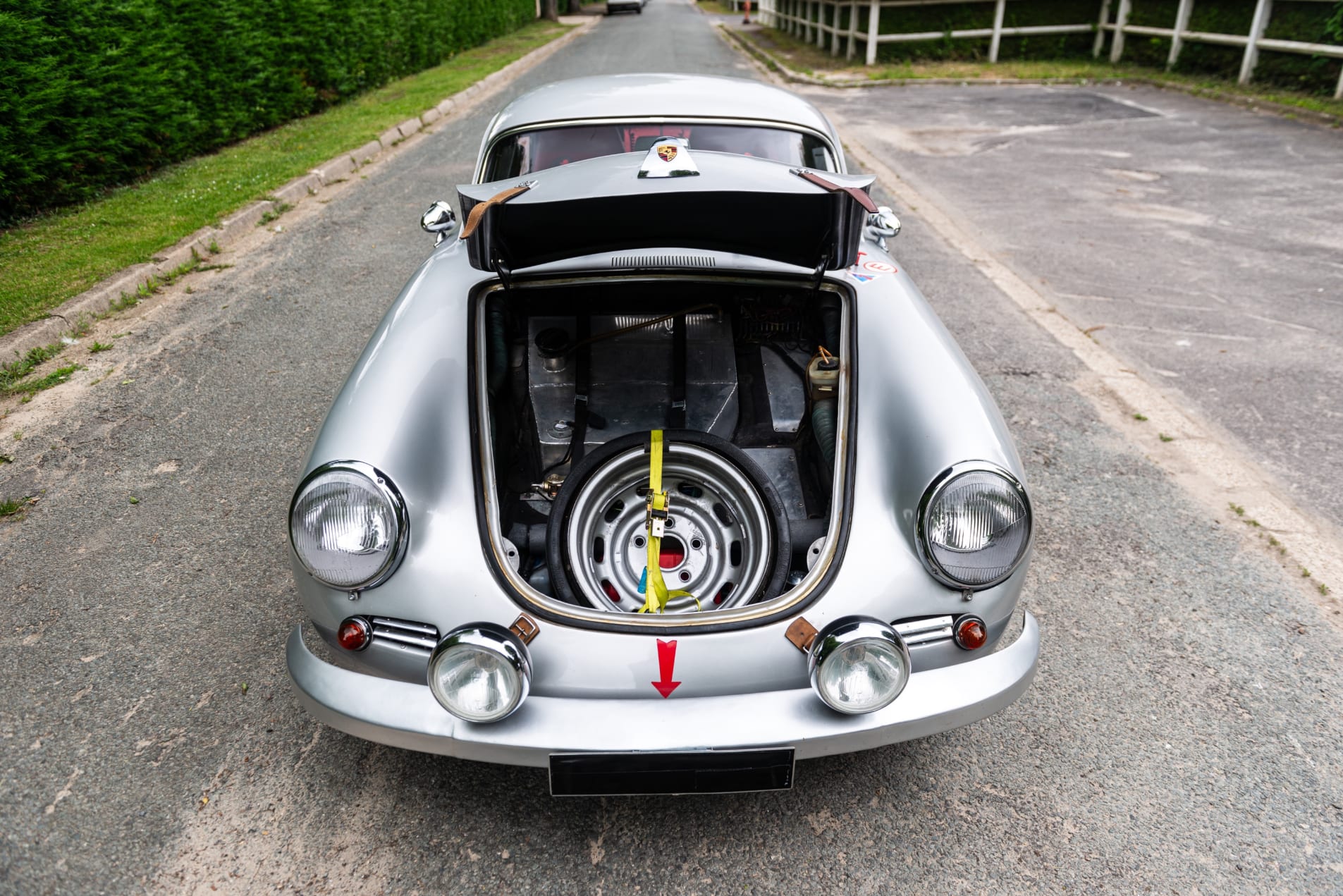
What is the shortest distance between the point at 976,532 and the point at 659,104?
7.89 feet

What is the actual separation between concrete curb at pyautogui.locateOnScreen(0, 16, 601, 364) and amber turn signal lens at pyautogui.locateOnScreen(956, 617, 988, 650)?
4.99m

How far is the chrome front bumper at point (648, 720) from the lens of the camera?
6.01 feet

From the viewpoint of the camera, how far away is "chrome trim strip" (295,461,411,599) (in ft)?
6.55

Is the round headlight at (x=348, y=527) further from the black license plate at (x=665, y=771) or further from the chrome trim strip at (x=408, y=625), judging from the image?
the black license plate at (x=665, y=771)

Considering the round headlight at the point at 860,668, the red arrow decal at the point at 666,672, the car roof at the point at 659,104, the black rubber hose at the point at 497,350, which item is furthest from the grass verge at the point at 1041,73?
the red arrow decal at the point at 666,672

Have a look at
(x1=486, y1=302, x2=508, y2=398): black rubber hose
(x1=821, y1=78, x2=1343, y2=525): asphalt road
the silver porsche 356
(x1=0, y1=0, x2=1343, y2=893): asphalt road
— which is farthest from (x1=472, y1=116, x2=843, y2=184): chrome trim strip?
(x1=821, y1=78, x2=1343, y2=525): asphalt road

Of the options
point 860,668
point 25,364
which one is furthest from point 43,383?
point 860,668

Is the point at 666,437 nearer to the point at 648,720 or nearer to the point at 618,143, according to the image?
the point at 648,720

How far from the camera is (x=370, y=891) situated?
196 cm

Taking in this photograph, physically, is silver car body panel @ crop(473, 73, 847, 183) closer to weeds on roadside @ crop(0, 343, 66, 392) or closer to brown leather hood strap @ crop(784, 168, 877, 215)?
brown leather hood strap @ crop(784, 168, 877, 215)

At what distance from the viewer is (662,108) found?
141 inches

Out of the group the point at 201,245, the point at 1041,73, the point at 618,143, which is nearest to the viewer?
the point at 618,143

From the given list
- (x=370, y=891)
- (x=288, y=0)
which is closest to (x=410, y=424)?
(x=370, y=891)

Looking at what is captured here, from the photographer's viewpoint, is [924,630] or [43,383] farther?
[43,383]
